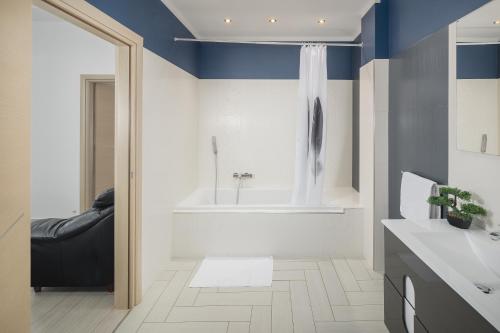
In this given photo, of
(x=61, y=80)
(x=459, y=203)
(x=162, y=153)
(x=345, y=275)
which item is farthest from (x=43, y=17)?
(x=459, y=203)

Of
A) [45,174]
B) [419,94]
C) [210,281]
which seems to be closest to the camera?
[419,94]

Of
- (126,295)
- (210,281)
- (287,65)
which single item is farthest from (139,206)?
(287,65)

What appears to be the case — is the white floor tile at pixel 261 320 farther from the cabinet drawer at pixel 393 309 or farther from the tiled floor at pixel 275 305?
the cabinet drawer at pixel 393 309

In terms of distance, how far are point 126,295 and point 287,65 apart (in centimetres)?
346

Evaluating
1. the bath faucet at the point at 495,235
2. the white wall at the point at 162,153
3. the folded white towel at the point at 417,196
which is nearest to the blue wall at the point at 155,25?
the white wall at the point at 162,153

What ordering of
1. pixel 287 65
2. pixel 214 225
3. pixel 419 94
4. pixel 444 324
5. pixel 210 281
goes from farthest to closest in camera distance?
1. pixel 287 65
2. pixel 214 225
3. pixel 210 281
4. pixel 419 94
5. pixel 444 324

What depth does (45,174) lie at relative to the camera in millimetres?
4293

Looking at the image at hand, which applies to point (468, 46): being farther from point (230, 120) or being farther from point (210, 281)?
point (230, 120)

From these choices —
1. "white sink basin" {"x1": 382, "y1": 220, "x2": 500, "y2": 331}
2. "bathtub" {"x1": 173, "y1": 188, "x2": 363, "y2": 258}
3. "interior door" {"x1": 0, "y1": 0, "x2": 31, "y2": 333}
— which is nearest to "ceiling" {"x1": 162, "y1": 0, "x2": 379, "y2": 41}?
"bathtub" {"x1": 173, "y1": 188, "x2": 363, "y2": 258}

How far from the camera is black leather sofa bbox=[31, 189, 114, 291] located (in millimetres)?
2801

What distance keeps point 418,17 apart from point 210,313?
105 inches

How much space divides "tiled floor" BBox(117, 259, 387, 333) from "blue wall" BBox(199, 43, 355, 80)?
2624 mm

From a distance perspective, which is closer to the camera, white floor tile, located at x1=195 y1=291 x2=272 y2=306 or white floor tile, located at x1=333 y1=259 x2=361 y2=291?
white floor tile, located at x1=195 y1=291 x2=272 y2=306

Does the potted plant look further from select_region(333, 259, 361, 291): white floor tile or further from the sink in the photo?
select_region(333, 259, 361, 291): white floor tile
